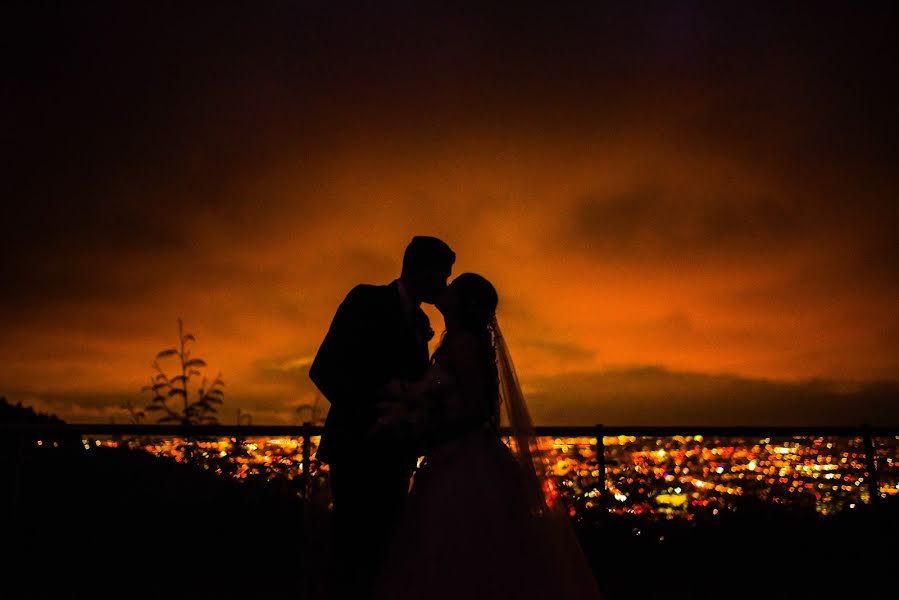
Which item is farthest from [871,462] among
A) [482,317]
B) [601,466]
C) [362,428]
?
[362,428]

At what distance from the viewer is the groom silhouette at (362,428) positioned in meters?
3.39

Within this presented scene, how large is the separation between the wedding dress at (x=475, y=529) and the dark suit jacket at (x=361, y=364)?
0.69 feet

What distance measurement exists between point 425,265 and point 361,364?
611 millimetres

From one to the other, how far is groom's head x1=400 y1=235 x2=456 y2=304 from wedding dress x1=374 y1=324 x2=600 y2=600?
1.34 ft

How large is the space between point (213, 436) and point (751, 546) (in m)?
5.15

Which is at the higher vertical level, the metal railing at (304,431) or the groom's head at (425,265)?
the groom's head at (425,265)

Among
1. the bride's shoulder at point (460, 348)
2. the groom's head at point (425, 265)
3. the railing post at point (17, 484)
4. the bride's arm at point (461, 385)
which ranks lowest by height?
the railing post at point (17, 484)

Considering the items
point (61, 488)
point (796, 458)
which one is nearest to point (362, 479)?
point (61, 488)

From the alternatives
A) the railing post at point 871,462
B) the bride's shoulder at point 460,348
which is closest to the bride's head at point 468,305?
the bride's shoulder at point 460,348

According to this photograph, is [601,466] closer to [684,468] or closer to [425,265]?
[684,468]

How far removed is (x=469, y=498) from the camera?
10.7 feet

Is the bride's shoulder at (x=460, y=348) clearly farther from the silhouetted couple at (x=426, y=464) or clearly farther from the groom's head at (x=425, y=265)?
the groom's head at (x=425, y=265)

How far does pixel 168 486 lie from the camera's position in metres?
6.35

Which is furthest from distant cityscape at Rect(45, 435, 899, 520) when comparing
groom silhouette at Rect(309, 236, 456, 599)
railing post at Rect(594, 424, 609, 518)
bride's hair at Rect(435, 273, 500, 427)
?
groom silhouette at Rect(309, 236, 456, 599)
